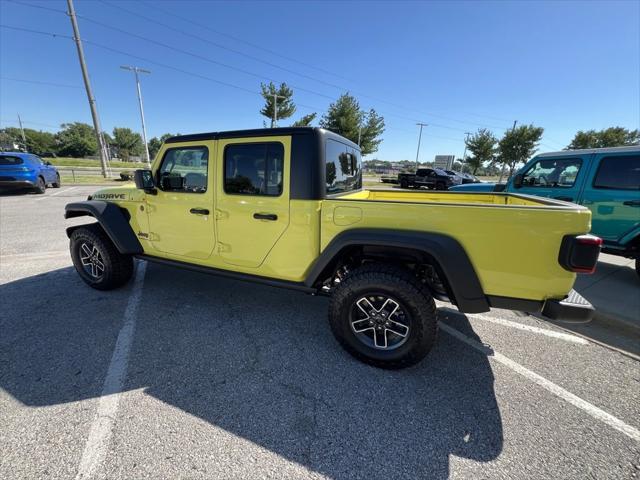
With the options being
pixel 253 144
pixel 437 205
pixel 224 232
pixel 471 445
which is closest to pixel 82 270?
pixel 224 232

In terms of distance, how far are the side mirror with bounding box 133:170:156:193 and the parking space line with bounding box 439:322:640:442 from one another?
3622 mm

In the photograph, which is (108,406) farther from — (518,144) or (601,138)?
(601,138)

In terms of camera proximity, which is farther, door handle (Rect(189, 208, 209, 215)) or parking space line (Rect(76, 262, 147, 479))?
door handle (Rect(189, 208, 209, 215))

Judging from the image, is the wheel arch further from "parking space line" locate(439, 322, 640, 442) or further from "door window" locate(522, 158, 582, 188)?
"door window" locate(522, 158, 582, 188)

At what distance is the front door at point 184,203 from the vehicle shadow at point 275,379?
2.55 ft

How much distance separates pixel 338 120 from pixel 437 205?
25.8m

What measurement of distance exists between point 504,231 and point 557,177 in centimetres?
452

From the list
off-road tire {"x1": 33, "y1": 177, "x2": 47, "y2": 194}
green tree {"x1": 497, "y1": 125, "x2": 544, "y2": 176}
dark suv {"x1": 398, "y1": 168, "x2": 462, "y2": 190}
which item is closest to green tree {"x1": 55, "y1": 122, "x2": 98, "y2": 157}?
off-road tire {"x1": 33, "y1": 177, "x2": 47, "y2": 194}

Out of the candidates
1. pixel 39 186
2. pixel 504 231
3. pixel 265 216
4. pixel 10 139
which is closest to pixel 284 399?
pixel 265 216

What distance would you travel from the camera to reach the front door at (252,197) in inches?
102

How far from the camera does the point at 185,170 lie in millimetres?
3125

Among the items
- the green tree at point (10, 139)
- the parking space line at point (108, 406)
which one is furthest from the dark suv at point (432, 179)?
the green tree at point (10, 139)

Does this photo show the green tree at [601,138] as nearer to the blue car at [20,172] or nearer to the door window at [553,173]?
the door window at [553,173]

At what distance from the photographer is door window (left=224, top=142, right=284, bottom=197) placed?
2.60 metres
